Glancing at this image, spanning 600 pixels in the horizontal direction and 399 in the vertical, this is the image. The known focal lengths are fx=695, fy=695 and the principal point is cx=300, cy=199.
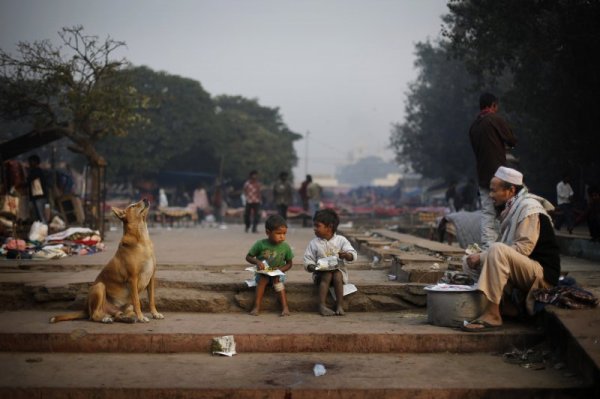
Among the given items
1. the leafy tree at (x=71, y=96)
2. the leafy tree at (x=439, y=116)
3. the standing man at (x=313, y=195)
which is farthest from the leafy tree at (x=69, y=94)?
the leafy tree at (x=439, y=116)

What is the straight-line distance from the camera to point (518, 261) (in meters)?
6.05

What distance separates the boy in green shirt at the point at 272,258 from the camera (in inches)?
284

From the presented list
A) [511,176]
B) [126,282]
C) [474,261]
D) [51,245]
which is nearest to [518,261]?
[474,261]

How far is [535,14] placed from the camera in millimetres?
19250

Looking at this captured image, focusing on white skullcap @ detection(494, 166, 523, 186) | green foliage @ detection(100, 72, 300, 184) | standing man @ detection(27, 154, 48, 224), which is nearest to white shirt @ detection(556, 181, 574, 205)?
standing man @ detection(27, 154, 48, 224)

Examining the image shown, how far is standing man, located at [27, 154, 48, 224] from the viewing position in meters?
15.6

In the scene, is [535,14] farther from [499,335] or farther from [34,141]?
[499,335]

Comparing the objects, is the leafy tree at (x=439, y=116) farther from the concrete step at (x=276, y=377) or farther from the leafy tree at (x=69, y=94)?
the concrete step at (x=276, y=377)

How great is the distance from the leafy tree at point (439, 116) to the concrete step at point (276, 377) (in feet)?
104

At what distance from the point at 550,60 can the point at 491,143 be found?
494 inches

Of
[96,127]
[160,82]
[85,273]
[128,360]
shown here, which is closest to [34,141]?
[96,127]

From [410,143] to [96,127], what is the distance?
29452 mm

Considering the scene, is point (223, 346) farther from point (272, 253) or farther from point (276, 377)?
point (272, 253)

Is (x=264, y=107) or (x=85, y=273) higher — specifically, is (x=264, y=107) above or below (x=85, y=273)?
above
